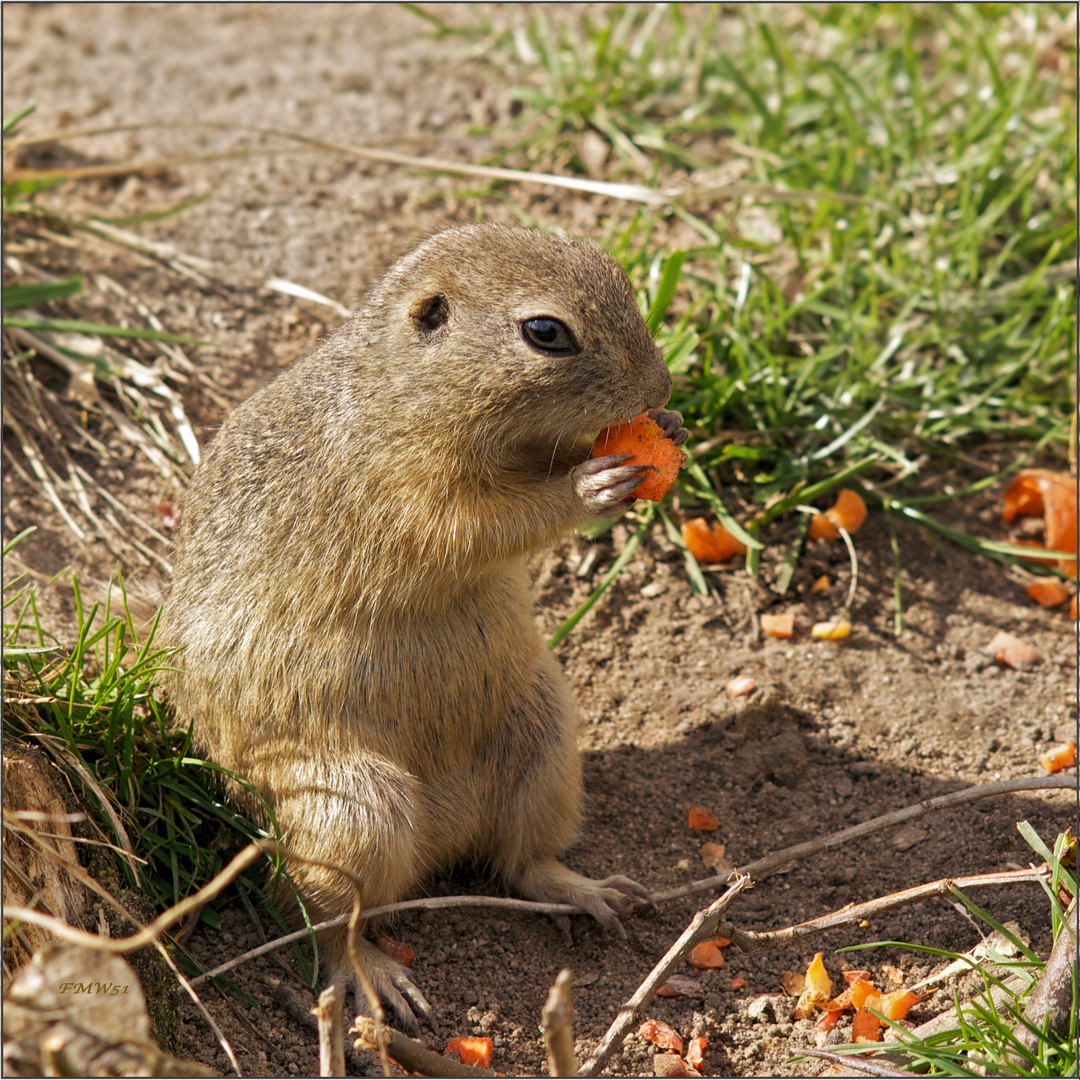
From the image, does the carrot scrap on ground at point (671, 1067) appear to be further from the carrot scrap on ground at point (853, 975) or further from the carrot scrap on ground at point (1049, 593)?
the carrot scrap on ground at point (1049, 593)

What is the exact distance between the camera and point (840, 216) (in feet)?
20.5

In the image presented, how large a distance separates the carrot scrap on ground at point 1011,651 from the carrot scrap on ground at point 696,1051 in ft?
7.30

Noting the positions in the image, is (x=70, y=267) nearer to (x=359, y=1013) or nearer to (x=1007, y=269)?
(x=359, y=1013)

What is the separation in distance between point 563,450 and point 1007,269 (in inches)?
139

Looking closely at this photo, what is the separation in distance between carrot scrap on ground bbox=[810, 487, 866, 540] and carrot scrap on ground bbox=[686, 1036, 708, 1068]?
7.98 feet

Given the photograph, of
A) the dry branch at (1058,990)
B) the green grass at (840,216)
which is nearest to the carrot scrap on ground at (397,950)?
the dry branch at (1058,990)

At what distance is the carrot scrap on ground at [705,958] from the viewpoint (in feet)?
13.1

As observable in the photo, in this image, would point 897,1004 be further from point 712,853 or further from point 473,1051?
point 473,1051

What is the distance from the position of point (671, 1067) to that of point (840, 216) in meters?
4.46

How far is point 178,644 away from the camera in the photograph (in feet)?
13.6

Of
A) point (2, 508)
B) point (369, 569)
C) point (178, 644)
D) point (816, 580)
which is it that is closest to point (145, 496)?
point (2, 508)

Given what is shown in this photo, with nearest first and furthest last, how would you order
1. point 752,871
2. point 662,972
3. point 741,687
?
point 662,972 < point 752,871 < point 741,687

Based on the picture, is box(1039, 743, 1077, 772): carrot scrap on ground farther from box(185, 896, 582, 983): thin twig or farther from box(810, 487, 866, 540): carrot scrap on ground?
box(185, 896, 582, 983): thin twig

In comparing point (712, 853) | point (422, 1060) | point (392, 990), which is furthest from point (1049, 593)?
point (422, 1060)
